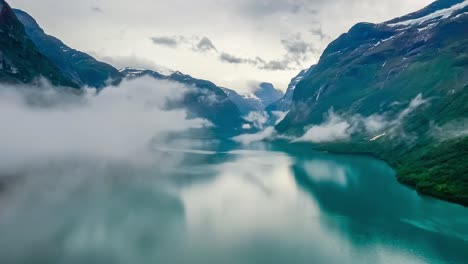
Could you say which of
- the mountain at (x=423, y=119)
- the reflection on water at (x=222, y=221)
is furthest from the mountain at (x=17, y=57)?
the mountain at (x=423, y=119)

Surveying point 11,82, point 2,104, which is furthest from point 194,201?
point 11,82

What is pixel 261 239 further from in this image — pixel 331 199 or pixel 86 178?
pixel 86 178

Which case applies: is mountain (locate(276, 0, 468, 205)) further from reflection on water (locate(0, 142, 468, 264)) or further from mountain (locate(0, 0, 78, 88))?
mountain (locate(0, 0, 78, 88))

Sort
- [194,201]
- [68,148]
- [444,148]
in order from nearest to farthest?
[194,201] → [444,148] → [68,148]

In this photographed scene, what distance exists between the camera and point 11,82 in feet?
397

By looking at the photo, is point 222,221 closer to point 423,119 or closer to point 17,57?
point 423,119

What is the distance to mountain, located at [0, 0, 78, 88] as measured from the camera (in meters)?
124

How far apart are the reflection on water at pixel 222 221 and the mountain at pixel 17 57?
58.5 meters

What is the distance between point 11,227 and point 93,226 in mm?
9170

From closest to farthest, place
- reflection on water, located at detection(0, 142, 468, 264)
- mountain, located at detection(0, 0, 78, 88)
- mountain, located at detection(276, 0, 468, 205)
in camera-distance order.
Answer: reflection on water, located at detection(0, 142, 468, 264) < mountain, located at detection(276, 0, 468, 205) < mountain, located at detection(0, 0, 78, 88)

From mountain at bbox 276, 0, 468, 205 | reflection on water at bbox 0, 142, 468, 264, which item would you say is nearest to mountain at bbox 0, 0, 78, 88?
reflection on water at bbox 0, 142, 468, 264

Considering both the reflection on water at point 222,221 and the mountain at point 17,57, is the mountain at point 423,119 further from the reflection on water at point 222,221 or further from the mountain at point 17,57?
the mountain at point 17,57

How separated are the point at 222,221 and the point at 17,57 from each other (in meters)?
120

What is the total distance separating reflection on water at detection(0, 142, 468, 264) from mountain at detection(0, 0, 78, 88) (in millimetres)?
58490
